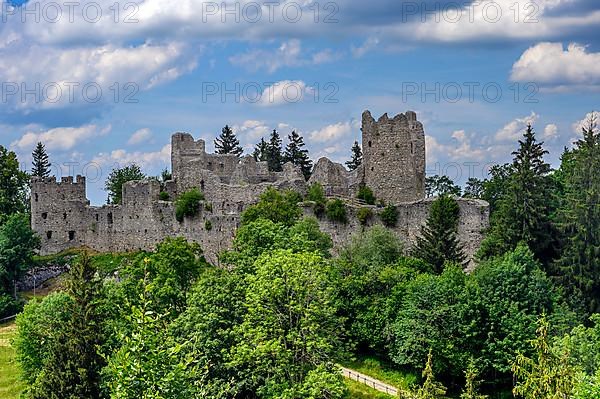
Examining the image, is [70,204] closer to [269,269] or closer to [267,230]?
[267,230]

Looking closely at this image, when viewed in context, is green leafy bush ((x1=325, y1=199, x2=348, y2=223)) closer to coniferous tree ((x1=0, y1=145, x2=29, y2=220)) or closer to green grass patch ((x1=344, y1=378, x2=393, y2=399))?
green grass patch ((x1=344, y1=378, x2=393, y2=399))

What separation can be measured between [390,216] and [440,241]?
4704 mm

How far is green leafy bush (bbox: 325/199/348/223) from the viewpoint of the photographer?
5872 centimetres

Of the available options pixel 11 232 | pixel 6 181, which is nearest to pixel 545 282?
pixel 11 232

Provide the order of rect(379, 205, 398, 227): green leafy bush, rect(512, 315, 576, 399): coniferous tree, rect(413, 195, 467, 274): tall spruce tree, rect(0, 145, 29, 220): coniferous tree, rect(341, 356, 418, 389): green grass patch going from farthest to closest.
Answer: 1. rect(0, 145, 29, 220): coniferous tree
2. rect(379, 205, 398, 227): green leafy bush
3. rect(413, 195, 467, 274): tall spruce tree
4. rect(341, 356, 418, 389): green grass patch
5. rect(512, 315, 576, 399): coniferous tree

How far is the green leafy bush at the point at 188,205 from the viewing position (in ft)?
215

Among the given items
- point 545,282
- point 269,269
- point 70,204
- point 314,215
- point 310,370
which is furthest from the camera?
point 70,204

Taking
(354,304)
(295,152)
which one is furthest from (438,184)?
(354,304)

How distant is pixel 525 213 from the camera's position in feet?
167

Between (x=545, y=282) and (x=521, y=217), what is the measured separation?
18.6 ft

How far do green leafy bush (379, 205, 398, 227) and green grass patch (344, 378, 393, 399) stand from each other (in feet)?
48.5

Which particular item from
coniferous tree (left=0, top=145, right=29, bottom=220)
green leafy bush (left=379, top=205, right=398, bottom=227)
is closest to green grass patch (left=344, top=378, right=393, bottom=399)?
green leafy bush (left=379, top=205, right=398, bottom=227)

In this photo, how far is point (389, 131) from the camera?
62.4 m

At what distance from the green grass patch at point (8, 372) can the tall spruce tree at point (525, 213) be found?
2639 cm
